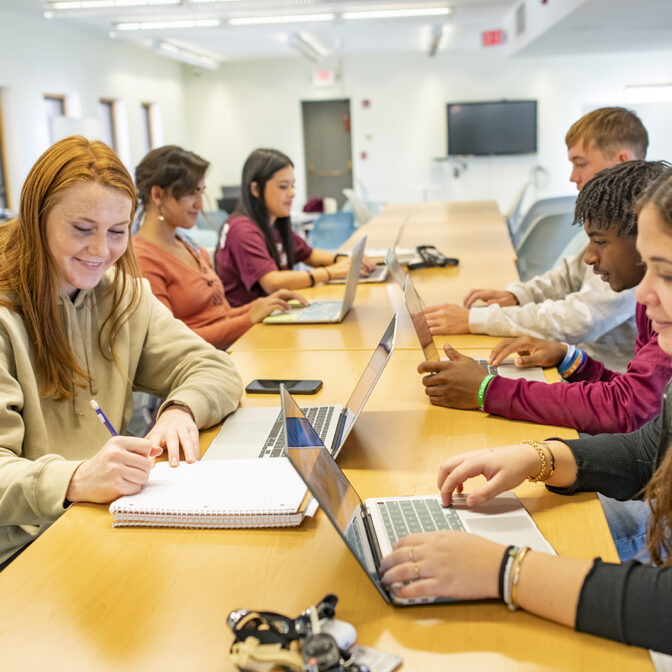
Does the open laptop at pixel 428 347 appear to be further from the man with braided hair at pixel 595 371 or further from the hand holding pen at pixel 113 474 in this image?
the hand holding pen at pixel 113 474

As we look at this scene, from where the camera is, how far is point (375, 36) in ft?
34.4

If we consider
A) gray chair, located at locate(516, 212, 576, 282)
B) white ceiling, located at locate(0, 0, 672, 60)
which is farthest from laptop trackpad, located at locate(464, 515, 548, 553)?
white ceiling, located at locate(0, 0, 672, 60)

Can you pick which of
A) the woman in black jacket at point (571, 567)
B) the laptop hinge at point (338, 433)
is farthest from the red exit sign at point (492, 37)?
the woman in black jacket at point (571, 567)

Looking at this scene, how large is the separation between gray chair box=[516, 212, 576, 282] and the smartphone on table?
284cm

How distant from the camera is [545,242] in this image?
4.46 meters

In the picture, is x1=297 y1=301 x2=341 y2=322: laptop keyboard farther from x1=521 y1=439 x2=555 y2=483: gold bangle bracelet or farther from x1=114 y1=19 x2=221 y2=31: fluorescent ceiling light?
x1=114 y1=19 x2=221 y2=31: fluorescent ceiling light

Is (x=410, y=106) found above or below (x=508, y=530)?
above

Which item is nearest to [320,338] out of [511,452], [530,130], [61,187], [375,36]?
[61,187]

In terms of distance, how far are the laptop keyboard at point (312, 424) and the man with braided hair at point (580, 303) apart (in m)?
0.77

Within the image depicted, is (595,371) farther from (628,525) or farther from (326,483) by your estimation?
(326,483)

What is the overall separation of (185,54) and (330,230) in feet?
15.1

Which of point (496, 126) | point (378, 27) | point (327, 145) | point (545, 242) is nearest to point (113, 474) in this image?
point (545, 242)

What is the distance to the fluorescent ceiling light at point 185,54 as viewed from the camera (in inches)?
393

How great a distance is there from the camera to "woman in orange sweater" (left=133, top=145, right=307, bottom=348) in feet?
8.87
